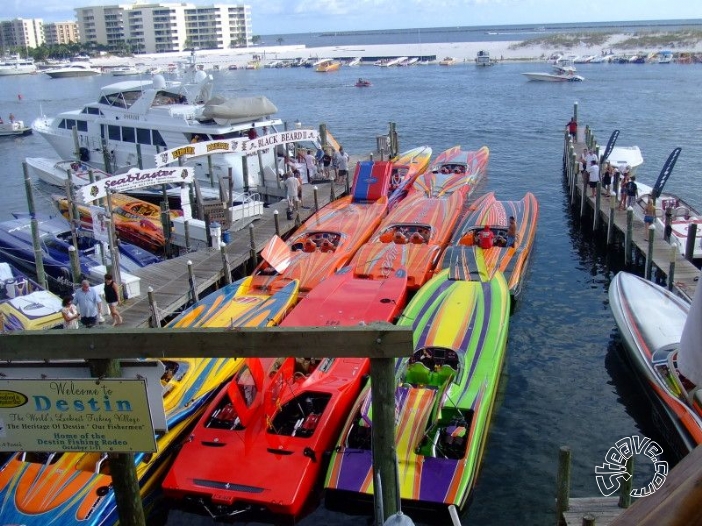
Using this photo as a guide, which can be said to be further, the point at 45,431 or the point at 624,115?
the point at 624,115

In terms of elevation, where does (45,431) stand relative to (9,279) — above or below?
above

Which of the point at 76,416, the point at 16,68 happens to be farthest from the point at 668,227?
the point at 16,68

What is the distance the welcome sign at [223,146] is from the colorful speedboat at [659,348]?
38.8 feet

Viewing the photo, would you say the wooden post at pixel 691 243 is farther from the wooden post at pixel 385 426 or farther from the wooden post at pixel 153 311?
the wooden post at pixel 385 426

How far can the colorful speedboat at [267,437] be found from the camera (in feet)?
32.3

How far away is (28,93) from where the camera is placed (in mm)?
82812

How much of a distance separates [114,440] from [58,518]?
5.27m

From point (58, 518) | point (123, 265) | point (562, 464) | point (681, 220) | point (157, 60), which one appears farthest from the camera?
point (157, 60)

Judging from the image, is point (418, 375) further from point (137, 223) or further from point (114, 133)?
point (114, 133)

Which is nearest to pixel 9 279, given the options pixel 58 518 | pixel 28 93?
pixel 58 518

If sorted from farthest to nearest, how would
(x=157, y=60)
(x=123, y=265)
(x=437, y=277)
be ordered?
(x=157, y=60), (x=123, y=265), (x=437, y=277)

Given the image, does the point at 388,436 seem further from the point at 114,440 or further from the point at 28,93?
the point at 28,93

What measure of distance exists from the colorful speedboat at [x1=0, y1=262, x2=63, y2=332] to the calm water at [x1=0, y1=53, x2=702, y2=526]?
6.26m

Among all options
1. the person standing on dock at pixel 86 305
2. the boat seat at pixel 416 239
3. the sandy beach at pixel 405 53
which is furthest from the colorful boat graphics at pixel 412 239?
the sandy beach at pixel 405 53
